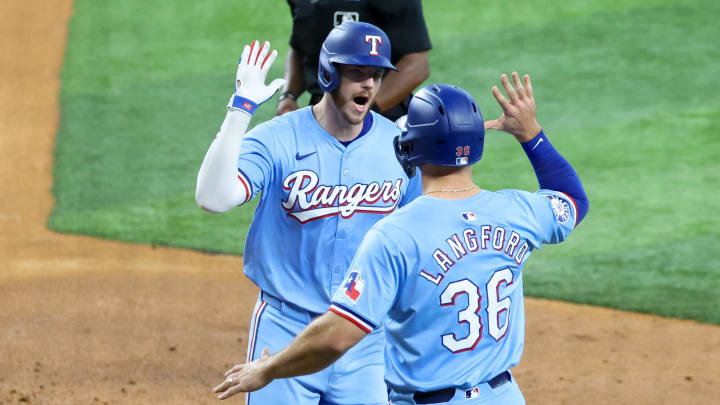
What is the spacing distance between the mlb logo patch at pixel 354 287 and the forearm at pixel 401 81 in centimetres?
277

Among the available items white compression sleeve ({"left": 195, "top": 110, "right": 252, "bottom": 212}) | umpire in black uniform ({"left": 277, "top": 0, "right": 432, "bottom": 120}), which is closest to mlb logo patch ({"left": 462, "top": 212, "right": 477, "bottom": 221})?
white compression sleeve ({"left": 195, "top": 110, "right": 252, "bottom": 212})

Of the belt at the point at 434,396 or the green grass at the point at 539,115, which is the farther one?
the green grass at the point at 539,115

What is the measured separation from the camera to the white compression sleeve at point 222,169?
3424 millimetres

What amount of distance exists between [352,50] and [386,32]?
6.25ft

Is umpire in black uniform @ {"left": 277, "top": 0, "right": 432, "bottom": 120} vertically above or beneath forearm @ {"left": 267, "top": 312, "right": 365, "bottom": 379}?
above

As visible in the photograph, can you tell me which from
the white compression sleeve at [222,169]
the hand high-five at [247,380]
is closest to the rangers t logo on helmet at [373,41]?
the white compression sleeve at [222,169]

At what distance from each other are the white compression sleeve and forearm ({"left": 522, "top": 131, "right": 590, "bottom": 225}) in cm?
105

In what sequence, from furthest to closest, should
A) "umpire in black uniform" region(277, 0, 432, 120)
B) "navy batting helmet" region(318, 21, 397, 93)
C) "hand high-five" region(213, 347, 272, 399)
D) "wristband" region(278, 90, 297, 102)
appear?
1. "wristband" region(278, 90, 297, 102)
2. "umpire in black uniform" region(277, 0, 432, 120)
3. "navy batting helmet" region(318, 21, 397, 93)
4. "hand high-five" region(213, 347, 272, 399)

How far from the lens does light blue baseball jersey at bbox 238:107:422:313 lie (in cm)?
384

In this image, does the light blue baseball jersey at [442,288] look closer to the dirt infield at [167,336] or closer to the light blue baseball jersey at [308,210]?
the light blue baseball jersey at [308,210]

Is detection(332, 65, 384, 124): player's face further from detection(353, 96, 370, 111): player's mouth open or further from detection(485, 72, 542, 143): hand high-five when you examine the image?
detection(485, 72, 542, 143): hand high-five

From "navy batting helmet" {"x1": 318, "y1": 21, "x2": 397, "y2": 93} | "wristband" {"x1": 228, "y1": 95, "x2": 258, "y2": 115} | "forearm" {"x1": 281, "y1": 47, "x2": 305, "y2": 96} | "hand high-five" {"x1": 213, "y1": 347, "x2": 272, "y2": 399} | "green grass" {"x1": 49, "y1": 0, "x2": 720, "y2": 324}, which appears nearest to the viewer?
"hand high-five" {"x1": 213, "y1": 347, "x2": 272, "y2": 399}

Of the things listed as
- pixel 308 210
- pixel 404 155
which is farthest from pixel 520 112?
pixel 308 210

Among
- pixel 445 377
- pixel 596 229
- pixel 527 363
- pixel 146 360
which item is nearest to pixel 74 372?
pixel 146 360
